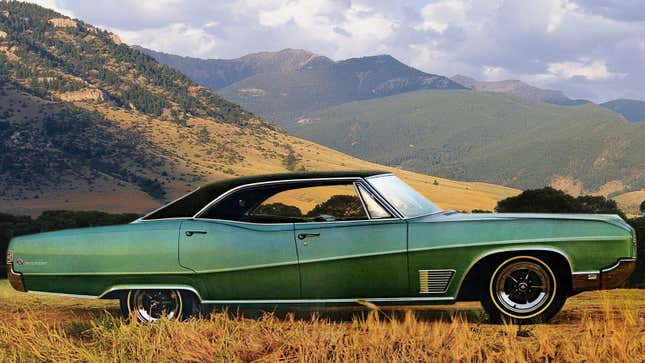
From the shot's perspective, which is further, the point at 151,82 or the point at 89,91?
the point at 151,82

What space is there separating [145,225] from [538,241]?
385cm

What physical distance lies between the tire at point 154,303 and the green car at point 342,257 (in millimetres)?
10

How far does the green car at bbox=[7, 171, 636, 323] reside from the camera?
7688 mm

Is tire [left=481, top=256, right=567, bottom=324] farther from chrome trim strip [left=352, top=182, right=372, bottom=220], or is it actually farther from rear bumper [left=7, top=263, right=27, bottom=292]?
rear bumper [left=7, top=263, right=27, bottom=292]

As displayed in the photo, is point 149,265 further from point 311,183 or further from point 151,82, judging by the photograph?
point 151,82

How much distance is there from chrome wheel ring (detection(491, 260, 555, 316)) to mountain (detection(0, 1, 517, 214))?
4094 inches

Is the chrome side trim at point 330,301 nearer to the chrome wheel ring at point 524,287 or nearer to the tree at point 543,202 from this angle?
the chrome wheel ring at point 524,287

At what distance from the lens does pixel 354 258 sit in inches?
306

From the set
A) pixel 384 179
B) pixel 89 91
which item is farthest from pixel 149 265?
pixel 89 91

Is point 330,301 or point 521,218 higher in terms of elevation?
point 521,218

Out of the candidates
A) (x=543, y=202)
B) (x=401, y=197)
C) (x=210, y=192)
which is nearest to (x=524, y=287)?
(x=401, y=197)

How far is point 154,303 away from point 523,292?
3.62 meters

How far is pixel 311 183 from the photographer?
8242 mm

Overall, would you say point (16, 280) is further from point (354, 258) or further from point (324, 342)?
point (324, 342)
